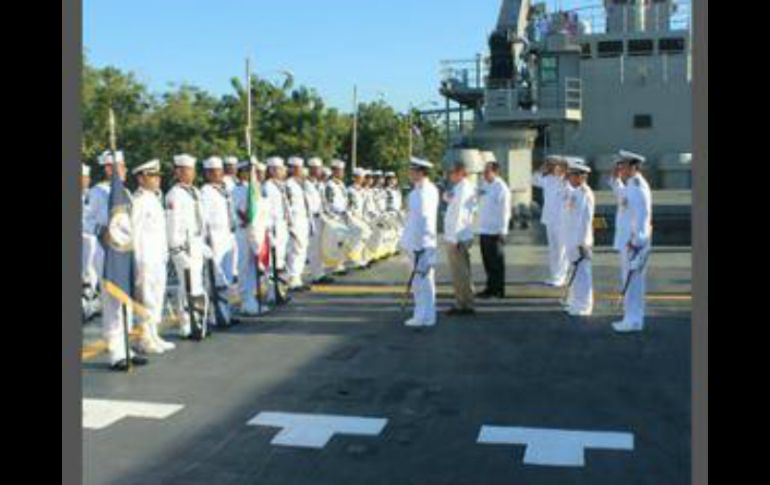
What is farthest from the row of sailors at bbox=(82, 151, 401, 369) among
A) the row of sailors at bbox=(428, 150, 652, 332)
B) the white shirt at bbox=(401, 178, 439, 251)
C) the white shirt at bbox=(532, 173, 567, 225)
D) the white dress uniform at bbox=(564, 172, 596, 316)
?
the white dress uniform at bbox=(564, 172, 596, 316)

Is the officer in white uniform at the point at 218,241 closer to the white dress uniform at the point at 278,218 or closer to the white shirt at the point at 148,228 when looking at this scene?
the white shirt at the point at 148,228

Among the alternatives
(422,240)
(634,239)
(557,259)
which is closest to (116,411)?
(422,240)

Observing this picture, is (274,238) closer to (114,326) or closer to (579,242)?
(579,242)

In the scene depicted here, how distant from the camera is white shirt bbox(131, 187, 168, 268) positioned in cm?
855

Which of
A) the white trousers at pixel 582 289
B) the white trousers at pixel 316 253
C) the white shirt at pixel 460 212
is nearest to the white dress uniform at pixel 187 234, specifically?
the white shirt at pixel 460 212

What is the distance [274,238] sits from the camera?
12367mm

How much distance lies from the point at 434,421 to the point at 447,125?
933 inches

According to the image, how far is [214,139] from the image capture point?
76.9ft

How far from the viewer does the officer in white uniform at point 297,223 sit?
13.1m
